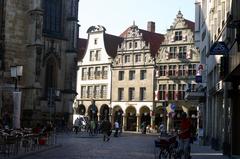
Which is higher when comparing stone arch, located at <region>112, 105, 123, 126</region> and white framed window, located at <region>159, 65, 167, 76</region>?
white framed window, located at <region>159, 65, 167, 76</region>

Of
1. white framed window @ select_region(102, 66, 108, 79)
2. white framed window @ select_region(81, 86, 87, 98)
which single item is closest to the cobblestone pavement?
white framed window @ select_region(102, 66, 108, 79)

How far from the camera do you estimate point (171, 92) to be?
220 feet

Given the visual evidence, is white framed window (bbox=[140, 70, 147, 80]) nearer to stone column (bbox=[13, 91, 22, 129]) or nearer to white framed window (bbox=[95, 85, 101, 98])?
white framed window (bbox=[95, 85, 101, 98])

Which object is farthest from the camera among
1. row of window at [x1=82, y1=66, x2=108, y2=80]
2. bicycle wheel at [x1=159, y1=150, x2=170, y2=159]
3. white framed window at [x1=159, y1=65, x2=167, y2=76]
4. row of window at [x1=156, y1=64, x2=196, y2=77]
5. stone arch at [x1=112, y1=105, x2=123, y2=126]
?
row of window at [x1=82, y1=66, x2=108, y2=80]

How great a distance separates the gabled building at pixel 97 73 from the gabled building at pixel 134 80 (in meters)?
1.54

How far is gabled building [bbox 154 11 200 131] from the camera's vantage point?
65125mm

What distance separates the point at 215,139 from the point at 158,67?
1640 inches

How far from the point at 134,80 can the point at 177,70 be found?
311 inches

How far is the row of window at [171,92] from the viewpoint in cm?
6577

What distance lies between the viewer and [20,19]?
41.4m

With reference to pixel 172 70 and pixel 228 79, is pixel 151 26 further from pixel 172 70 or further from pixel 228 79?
pixel 228 79

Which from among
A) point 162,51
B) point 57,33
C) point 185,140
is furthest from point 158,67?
point 185,140

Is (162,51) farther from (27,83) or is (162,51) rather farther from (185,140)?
(185,140)

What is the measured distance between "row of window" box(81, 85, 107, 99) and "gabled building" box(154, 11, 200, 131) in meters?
9.59
